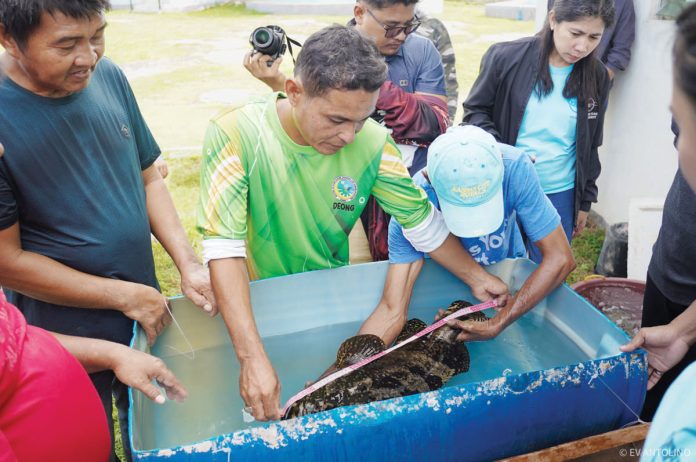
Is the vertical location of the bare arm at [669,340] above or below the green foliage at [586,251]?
above

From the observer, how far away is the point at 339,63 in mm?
2002

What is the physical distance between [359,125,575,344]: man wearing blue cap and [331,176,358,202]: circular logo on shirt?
0.32 metres

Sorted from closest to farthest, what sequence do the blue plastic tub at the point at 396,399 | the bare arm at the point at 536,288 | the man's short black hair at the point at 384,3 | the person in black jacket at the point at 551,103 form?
the blue plastic tub at the point at 396,399, the bare arm at the point at 536,288, the man's short black hair at the point at 384,3, the person in black jacket at the point at 551,103

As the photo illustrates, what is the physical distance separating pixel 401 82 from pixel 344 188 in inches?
53.6

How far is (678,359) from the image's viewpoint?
7.09ft

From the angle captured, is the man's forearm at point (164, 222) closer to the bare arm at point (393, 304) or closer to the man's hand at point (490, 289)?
the bare arm at point (393, 304)

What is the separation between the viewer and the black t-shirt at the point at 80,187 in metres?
1.91

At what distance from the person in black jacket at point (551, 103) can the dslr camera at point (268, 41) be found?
4.72 feet

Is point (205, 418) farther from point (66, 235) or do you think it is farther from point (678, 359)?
point (678, 359)

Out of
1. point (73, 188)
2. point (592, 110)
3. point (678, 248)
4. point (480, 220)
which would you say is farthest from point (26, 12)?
point (592, 110)

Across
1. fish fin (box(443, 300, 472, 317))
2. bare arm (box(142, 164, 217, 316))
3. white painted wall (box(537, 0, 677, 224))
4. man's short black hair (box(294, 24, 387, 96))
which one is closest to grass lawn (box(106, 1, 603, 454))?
white painted wall (box(537, 0, 677, 224))

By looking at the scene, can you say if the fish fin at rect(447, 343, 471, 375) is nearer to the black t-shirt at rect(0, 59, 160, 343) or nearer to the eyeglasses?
the black t-shirt at rect(0, 59, 160, 343)

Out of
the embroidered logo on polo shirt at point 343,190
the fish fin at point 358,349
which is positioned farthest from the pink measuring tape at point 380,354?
the embroidered logo on polo shirt at point 343,190

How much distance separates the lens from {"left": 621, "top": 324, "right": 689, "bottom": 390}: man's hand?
211 centimetres
